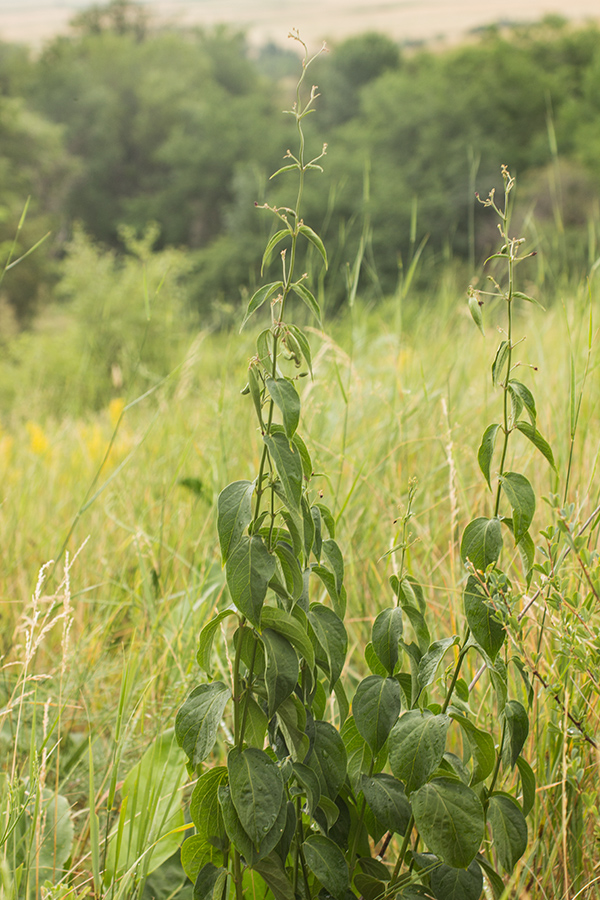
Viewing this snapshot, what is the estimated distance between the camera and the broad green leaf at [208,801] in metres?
0.51

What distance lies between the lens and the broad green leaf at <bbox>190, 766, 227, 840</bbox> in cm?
51

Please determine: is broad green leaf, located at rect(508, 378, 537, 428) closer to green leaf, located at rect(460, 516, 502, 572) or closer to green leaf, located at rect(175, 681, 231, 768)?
green leaf, located at rect(460, 516, 502, 572)

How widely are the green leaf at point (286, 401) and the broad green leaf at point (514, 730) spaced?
26 cm

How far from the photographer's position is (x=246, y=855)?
1.55ft

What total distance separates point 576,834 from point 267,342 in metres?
0.57

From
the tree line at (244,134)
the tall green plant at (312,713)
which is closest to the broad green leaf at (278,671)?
the tall green plant at (312,713)

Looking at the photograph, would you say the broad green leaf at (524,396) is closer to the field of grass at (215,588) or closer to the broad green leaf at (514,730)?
the field of grass at (215,588)

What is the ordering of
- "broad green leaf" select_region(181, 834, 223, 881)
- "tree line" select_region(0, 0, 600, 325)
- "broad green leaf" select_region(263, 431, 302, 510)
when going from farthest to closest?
"tree line" select_region(0, 0, 600, 325), "broad green leaf" select_region(181, 834, 223, 881), "broad green leaf" select_region(263, 431, 302, 510)

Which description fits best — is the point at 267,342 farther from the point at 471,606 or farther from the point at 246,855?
the point at 246,855

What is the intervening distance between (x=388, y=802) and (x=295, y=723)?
109 millimetres

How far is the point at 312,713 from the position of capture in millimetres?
555

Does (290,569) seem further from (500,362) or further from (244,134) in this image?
(244,134)

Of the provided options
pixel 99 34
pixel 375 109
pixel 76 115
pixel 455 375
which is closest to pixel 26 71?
pixel 76 115

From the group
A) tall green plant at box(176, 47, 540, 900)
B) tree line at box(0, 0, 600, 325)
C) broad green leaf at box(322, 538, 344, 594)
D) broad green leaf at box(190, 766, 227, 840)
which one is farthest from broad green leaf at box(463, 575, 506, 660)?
tree line at box(0, 0, 600, 325)
